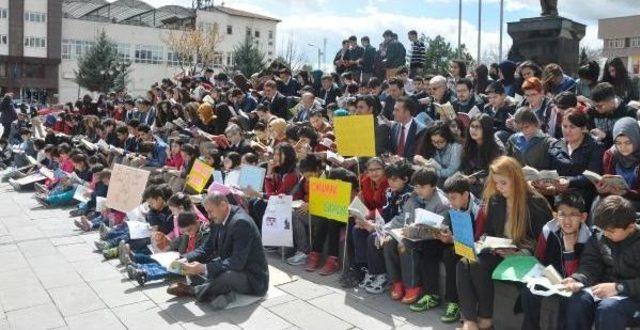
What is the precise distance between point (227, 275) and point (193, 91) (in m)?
11.1

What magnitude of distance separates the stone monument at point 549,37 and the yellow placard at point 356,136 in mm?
6050

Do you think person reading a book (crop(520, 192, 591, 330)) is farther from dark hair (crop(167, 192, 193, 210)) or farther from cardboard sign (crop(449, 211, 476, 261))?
dark hair (crop(167, 192, 193, 210))

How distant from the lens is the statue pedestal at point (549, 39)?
11117 mm

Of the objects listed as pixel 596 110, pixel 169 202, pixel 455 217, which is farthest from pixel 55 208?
pixel 596 110

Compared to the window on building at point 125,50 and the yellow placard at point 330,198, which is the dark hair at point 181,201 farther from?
the window on building at point 125,50

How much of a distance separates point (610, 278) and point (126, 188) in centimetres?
706

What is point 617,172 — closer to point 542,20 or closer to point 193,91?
point 542,20

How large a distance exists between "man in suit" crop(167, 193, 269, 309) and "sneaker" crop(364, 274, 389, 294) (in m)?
1.09

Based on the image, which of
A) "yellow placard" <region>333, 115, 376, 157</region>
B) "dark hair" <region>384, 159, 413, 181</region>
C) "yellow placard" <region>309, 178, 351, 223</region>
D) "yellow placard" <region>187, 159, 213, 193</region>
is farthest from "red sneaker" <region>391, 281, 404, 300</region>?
"yellow placard" <region>187, 159, 213, 193</region>

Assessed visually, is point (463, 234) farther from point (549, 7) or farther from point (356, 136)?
point (549, 7)

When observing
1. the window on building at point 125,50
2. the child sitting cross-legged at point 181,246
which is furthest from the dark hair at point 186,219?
the window on building at point 125,50

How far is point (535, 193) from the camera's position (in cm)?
499

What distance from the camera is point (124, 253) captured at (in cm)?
720

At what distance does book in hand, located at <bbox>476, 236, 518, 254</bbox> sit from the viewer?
15.5 feet
